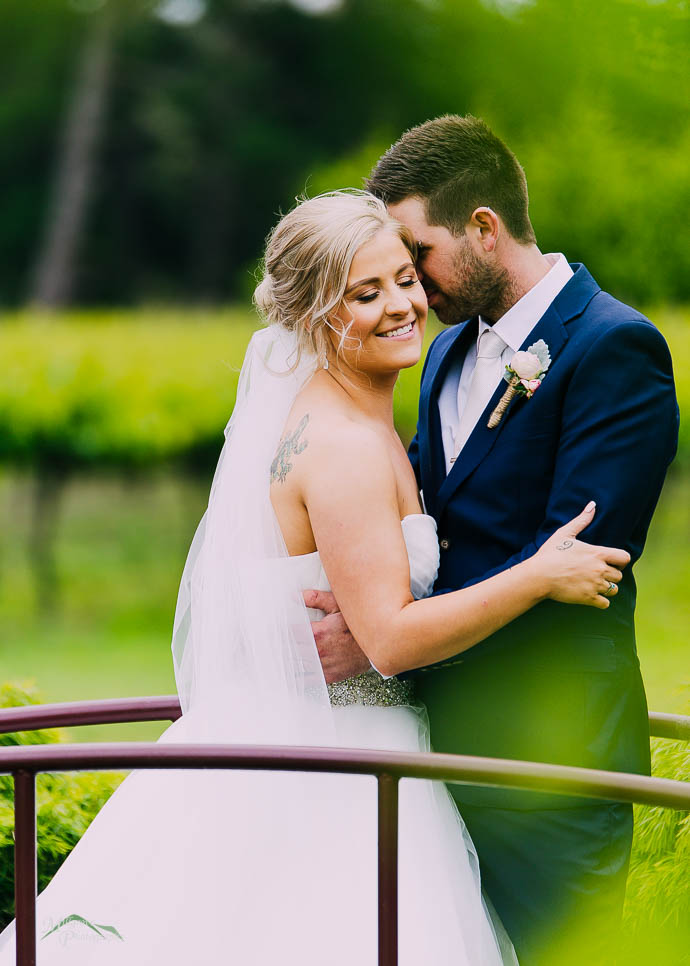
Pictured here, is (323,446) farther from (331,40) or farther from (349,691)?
(331,40)

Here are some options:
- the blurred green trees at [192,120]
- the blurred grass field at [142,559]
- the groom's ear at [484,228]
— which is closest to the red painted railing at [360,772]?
the groom's ear at [484,228]

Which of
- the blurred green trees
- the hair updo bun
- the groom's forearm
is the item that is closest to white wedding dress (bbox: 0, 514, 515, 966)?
the groom's forearm

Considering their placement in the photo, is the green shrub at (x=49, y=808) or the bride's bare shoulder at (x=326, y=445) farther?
the green shrub at (x=49, y=808)

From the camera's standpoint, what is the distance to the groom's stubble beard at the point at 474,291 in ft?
8.87

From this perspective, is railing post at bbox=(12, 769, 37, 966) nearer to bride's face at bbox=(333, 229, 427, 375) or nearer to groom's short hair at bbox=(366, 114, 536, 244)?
bride's face at bbox=(333, 229, 427, 375)

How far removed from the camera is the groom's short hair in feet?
8.79

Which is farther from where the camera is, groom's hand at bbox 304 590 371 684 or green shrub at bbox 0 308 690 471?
green shrub at bbox 0 308 690 471

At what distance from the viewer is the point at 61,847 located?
2.81m

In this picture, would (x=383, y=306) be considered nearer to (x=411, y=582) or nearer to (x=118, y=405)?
(x=411, y=582)

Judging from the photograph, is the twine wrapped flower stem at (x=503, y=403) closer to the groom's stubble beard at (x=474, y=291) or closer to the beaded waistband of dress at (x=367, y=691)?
the groom's stubble beard at (x=474, y=291)

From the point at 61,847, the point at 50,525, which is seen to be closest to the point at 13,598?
the point at 50,525

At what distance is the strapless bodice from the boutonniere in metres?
0.28

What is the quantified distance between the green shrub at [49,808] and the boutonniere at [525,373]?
53.6 inches

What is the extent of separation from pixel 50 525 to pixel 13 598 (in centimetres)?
223
